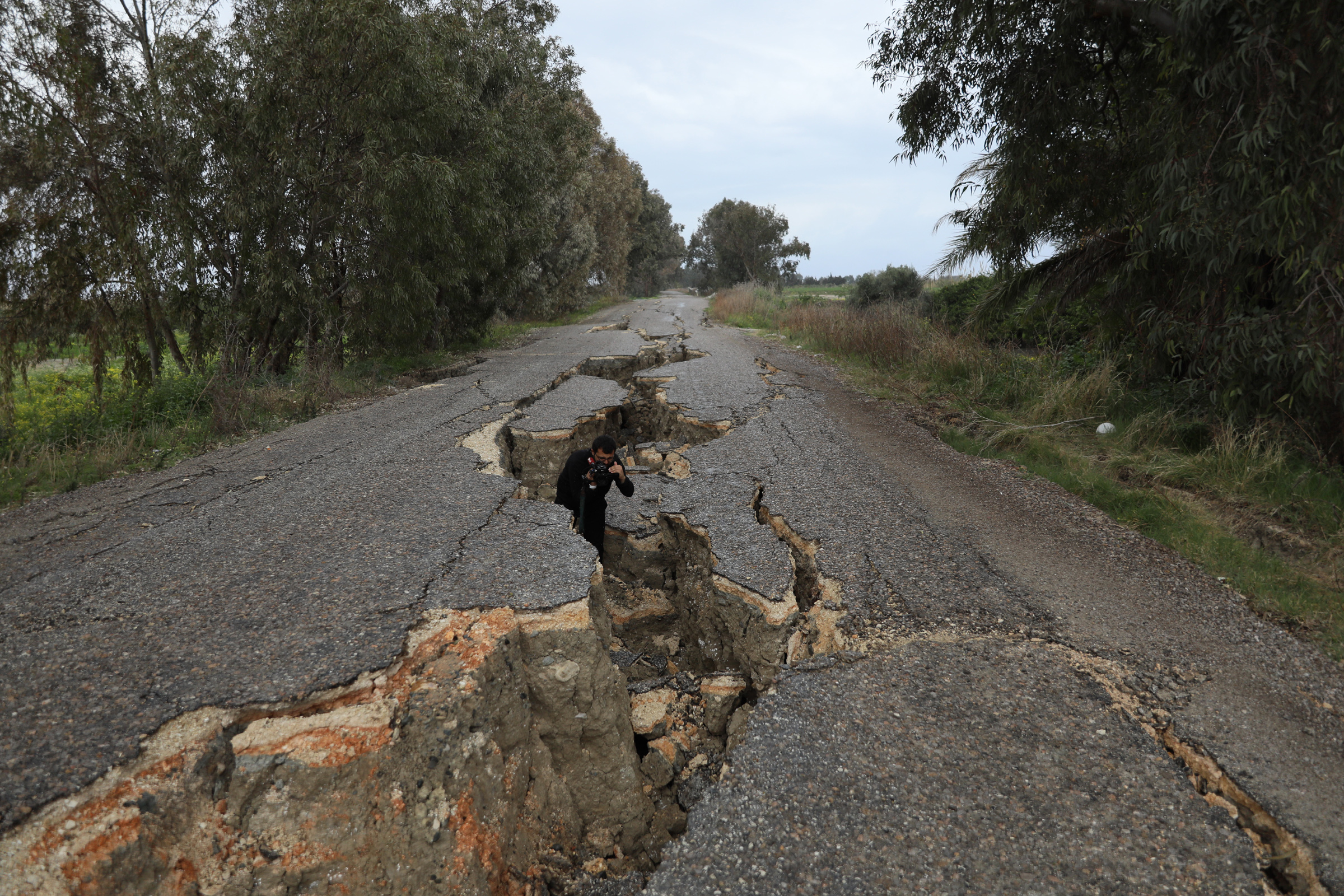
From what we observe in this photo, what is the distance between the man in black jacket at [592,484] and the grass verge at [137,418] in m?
3.91

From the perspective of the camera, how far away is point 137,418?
667 centimetres

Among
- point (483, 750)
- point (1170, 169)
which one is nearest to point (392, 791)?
point (483, 750)

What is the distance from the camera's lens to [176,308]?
812cm

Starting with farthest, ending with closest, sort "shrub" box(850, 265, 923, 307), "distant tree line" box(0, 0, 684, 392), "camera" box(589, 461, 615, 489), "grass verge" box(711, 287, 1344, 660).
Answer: "shrub" box(850, 265, 923, 307), "distant tree line" box(0, 0, 684, 392), "camera" box(589, 461, 615, 489), "grass verge" box(711, 287, 1344, 660)

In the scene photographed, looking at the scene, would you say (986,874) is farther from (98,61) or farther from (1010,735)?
(98,61)

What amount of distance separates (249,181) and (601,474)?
747 cm

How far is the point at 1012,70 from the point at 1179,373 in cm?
363

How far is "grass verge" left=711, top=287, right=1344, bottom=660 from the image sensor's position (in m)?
3.60

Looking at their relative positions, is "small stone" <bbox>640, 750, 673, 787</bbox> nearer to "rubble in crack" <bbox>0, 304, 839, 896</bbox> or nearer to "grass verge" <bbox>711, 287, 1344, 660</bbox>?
"rubble in crack" <bbox>0, 304, 839, 896</bbox>

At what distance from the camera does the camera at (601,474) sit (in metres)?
4.25

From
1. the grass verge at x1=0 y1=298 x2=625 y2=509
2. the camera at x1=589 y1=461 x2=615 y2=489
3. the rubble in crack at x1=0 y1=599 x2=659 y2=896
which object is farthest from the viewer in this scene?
the grass verge at x1=0 y1=298 x2=625 y2=509

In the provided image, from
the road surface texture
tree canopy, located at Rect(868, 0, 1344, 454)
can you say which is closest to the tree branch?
tree canopy, located at Rect(868, 0, 1344, 454)

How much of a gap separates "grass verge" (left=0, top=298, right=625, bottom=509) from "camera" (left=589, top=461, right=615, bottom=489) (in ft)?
13.5

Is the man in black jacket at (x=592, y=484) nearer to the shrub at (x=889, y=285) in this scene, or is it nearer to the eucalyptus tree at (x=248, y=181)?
the eucalyptus tree at (x=248, y=181)
